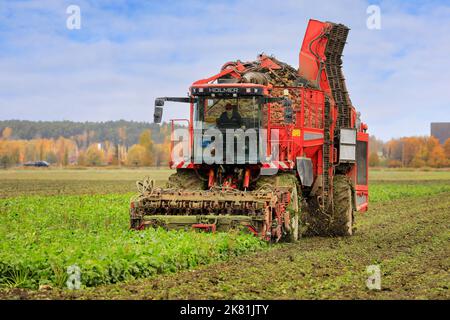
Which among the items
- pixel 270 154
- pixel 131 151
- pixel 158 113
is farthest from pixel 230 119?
pixel 131 151

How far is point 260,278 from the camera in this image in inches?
410

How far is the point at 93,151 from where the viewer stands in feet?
482

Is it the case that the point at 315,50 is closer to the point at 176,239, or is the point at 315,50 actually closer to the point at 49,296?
the point at 176,239

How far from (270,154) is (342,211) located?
3.23 m

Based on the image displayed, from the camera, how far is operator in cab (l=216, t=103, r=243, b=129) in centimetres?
1580

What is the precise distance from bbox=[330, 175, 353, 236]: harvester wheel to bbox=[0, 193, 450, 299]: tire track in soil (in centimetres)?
115

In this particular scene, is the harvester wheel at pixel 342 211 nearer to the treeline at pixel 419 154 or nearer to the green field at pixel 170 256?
the green field at pixel 170 256

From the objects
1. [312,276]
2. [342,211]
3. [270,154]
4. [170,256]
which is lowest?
[312,276]

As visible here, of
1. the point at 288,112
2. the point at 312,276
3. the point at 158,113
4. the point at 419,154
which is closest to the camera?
the point at 312,276

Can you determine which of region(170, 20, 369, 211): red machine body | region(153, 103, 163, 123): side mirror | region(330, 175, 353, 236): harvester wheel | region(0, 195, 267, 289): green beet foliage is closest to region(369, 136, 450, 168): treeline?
region(170, 20, 369, 211): red machine body

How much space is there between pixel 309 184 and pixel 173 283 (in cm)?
783

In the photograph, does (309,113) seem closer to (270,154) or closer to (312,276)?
(270,154)

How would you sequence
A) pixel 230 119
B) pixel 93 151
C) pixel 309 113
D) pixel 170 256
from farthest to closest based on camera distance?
pixel 93 151
pixel 309 113
pixel 230 119
pixel 170 256

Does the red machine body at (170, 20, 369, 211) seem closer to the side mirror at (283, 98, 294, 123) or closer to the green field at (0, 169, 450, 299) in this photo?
the side mirror at (283, 98, 294, 123)
